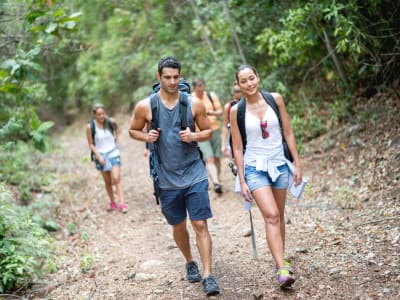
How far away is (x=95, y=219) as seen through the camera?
8.45 meters

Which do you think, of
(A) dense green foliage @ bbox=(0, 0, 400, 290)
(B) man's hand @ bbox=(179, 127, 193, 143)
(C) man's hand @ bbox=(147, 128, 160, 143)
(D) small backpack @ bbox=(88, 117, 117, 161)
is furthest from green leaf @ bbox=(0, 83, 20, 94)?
(D) small backpack @ bbox=(88, 117, 117, 161)

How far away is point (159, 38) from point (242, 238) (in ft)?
34.2

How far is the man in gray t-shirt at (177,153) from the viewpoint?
13.8ft

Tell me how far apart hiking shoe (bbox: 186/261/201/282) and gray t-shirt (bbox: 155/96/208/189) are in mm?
1012

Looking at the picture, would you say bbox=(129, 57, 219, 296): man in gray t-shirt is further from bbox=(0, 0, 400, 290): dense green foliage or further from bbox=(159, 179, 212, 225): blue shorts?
bbox=(0, 0, 400, 290): dense green foliage

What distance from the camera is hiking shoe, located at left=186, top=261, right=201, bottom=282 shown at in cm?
472

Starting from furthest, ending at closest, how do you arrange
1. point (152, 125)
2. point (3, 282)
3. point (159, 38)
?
point (159, 38)
point (3, 282)
point (152, 125)

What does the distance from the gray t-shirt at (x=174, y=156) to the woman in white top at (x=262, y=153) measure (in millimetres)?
429

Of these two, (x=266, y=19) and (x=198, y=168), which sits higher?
(x=266, y=19)

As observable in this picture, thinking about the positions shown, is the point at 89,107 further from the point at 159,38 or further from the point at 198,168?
the point at 198,168

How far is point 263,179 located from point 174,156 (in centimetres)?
89

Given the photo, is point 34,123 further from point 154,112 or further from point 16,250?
Answer: point 154,112

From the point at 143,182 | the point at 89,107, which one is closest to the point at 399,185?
the point at 143,182

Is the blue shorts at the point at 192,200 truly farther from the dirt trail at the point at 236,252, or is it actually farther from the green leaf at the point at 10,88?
the green leaf at the point at 10,88
